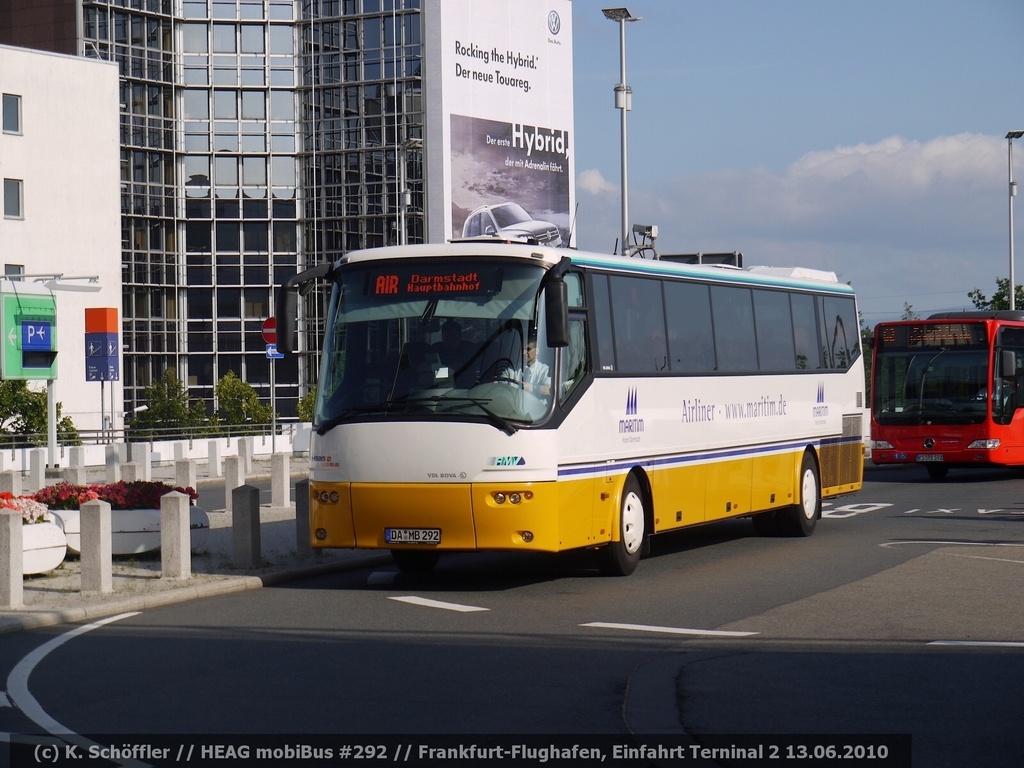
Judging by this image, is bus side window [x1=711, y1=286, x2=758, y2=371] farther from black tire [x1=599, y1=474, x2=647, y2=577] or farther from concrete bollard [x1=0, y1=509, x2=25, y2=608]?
concrete bollard [x1=0, y1=509, x2=25, y2=608]

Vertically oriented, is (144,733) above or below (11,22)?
below

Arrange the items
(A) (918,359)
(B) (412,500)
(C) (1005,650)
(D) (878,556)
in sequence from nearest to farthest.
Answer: (C) (1005,650)
(B) (412,500)
(D) (878,556)
(A) (918,359)

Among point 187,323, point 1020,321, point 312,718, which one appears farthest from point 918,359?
point 187,323

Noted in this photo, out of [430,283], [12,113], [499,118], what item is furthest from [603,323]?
[12,113]

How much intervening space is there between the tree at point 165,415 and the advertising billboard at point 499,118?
11.5 meters

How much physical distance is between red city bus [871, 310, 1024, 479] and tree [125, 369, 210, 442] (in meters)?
21.2

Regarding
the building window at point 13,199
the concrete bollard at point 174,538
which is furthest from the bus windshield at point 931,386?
the building window at point 13,199

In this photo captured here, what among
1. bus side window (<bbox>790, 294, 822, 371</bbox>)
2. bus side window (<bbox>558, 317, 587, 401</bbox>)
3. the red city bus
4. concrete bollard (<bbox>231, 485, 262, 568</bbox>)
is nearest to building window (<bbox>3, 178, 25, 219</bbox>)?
the red city bus

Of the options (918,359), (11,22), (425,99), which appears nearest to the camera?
(918,359)

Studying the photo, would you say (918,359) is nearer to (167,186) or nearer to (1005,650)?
(1005,650)

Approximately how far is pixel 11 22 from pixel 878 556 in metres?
68.8

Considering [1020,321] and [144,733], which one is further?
[1020,321]

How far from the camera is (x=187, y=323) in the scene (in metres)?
80.6

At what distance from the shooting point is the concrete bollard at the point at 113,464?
109 ft
